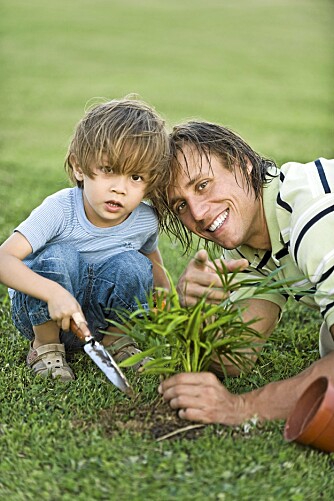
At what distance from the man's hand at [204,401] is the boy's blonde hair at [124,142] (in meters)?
0.83

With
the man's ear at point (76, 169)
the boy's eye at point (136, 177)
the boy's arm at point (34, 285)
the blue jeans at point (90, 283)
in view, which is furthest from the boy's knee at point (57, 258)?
the boy's eye at point (136, 177)

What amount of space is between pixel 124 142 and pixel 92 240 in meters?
0.48

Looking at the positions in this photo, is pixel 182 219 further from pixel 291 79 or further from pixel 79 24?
pixel 79 24

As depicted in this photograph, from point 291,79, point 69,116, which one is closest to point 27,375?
point 69,116

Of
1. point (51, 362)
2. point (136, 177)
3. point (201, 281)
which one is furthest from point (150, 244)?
point (201, 281)

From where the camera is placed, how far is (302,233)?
2.87m

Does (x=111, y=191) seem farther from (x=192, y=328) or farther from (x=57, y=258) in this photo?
(x=192, y=328)

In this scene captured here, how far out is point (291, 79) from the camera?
16.3m

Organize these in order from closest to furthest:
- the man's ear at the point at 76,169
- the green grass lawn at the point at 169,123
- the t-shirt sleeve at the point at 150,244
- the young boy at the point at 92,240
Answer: the green grass lawn at the point at 169,123
the young boy at the point at 92,240
the man's ear at the point at 76,169
the t-shirt sleeve at the point at 150,244

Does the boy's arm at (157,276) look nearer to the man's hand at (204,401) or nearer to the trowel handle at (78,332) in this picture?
the trowel handle at (78,332)

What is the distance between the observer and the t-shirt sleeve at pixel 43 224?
3.23 meters

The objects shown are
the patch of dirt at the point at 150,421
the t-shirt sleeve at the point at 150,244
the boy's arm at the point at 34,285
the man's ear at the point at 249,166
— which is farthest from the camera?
the t-shirt sleeve at the point at 150,244

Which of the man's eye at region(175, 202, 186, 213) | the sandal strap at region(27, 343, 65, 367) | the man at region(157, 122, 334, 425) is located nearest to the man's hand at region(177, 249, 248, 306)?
the man at region(157, 122, 334, 425)

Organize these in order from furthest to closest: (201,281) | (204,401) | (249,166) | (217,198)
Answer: (249,166) < (217,198) < (201,281) < (204,401)
